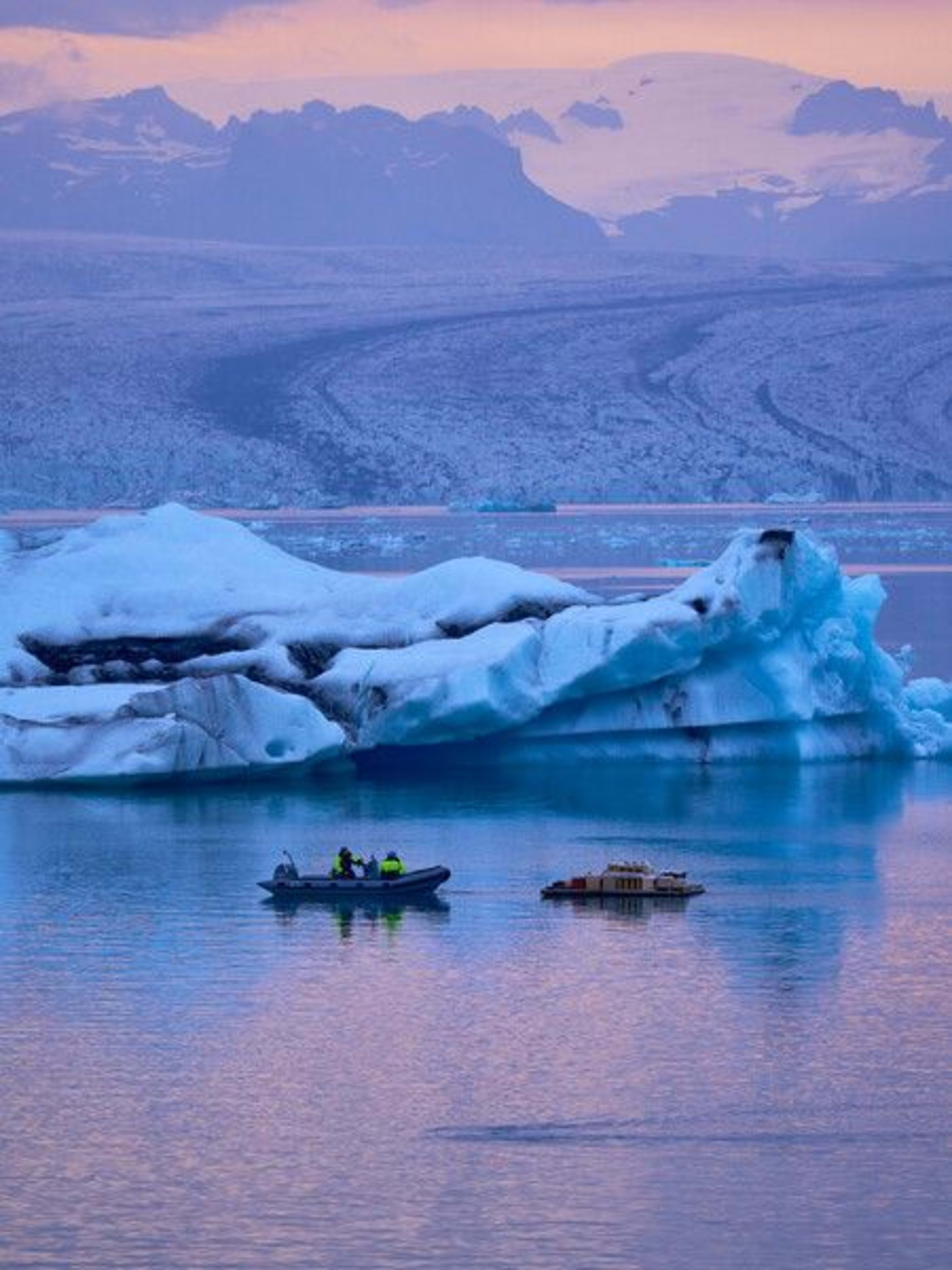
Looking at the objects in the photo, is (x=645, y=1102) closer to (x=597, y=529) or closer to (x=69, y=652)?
(x=69, y=652)

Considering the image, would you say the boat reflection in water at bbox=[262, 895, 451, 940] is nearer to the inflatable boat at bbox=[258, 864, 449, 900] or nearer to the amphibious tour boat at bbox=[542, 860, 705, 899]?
the inflatable boat at bbox=[258, 864, 449, 900]

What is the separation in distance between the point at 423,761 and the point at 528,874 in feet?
14.2

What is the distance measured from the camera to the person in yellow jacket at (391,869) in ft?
50.9

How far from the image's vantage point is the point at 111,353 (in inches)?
2618

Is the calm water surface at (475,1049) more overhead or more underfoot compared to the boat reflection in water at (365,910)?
more underfoot

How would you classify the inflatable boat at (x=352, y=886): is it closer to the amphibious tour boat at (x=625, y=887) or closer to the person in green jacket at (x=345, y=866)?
the person in green jacket at (x=345, y=866)

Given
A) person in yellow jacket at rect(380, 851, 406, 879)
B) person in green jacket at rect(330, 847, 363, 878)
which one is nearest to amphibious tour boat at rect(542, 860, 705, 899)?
person in yellow jacket at rect(380, 851, 406, 879)

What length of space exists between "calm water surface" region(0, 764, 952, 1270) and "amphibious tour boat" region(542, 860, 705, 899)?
121 mm

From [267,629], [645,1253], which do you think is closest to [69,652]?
[267,629]

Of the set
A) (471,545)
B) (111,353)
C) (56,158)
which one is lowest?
(471,545)

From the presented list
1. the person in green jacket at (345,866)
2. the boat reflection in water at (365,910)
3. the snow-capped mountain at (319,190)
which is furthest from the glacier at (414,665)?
the snow-capped mountain at (319,190)

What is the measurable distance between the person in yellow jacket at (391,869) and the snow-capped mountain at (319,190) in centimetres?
9044

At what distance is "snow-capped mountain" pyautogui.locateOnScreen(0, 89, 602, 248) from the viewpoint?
4176 inches

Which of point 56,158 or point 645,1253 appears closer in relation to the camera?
point 645,1253
